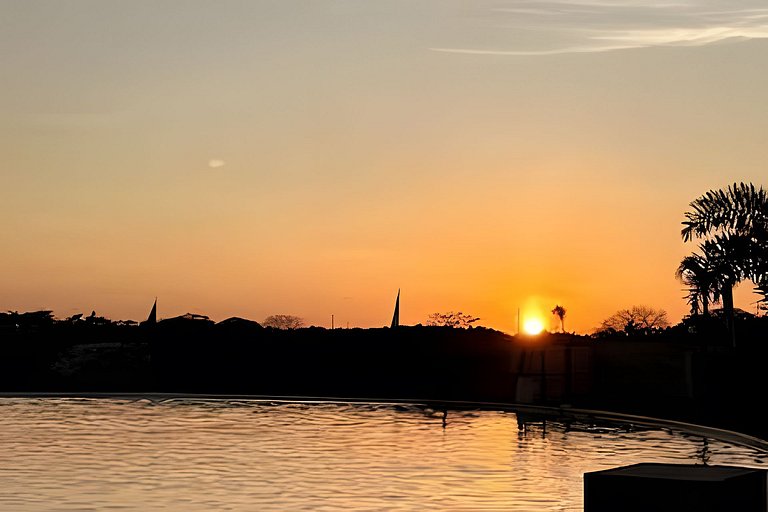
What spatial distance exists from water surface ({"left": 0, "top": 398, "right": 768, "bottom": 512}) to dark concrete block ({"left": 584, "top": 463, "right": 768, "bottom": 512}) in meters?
4.80

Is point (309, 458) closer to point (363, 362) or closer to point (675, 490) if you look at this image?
point (675, 490)

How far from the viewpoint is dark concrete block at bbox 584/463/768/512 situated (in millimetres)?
6848

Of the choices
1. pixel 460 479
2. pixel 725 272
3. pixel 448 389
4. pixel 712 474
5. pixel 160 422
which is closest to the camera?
pixel 712 474

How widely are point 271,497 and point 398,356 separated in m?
27.4

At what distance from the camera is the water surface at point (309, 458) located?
12688mm

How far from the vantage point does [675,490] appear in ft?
22.5

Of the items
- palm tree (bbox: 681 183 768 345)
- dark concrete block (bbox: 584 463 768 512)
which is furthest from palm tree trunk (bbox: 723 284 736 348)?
dark concrete block (bbox: 584 463 768 512)

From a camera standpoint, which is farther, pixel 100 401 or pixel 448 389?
pixel 448 389

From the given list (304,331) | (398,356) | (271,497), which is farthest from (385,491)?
(304,331)

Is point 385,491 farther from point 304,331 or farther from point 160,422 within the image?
point 304,331

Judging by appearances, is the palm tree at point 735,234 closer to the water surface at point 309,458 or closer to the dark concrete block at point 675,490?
the water surface at point 309,458

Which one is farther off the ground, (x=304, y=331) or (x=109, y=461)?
(x=304, y=331)

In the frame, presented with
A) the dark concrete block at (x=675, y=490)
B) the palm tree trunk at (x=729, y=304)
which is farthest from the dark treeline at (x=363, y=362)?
the dark concrete block at (x=675, y=490)

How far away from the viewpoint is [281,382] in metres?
40.0
